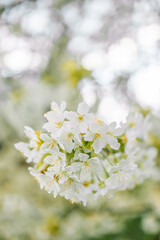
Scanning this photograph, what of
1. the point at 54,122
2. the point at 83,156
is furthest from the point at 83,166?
the point at 54,122

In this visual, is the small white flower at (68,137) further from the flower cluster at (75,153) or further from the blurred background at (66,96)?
the blurred background at (66,96)

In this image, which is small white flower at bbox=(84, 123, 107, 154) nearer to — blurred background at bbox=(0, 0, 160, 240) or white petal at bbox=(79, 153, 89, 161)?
white petal at bbox=(79, 153, 89, 161)

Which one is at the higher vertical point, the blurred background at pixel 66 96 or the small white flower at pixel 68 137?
the blurred background at pixel 66 96

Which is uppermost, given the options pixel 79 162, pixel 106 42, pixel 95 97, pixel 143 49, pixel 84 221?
pixel 106 42

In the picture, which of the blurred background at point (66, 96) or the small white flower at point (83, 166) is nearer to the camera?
the small white flower at point (83, 166)

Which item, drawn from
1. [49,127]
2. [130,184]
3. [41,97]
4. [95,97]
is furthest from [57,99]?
[49,127]

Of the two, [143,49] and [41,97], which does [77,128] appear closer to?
[41,97]

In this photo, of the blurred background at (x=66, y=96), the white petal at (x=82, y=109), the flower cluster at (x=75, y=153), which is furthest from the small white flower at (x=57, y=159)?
the blurred background at (x=66, y=96)

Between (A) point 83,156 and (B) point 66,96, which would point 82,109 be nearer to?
(A) point 83,156

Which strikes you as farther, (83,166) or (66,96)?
(66,96)

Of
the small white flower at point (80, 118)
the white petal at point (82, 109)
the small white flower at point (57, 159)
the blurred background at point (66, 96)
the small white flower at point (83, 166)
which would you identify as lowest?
the small white flower at point (83, 166)

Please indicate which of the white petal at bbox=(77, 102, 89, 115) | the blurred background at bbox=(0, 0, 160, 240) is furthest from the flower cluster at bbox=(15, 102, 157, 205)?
the blurred background at bbox=(0, 0, 160, 240)
